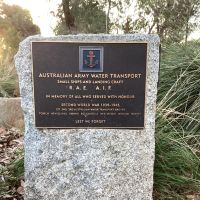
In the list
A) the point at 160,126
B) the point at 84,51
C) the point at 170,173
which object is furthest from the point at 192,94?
the point at 84,51

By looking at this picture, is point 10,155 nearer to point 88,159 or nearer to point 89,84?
point 88,159

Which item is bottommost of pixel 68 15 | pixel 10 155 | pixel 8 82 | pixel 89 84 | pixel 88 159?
pixel 10 155

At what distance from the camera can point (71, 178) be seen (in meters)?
3.83

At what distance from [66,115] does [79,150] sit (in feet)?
1.07

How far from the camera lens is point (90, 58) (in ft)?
11.8

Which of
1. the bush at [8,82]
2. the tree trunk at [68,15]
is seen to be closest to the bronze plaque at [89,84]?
the bush at [8,82]

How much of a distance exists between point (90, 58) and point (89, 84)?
0.71 feet

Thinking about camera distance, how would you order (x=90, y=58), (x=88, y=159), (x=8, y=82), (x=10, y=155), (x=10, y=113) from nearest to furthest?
(x=90, y=58) < (x=88, y=159) < (x=10, y=155) < (x=10, y=113) < (x=8, y=82)

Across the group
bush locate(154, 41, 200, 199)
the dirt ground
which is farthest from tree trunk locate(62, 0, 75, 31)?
bush locate(154, 41, 200, 199)

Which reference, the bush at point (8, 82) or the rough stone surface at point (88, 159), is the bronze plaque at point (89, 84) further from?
the bush at point (8, 82)

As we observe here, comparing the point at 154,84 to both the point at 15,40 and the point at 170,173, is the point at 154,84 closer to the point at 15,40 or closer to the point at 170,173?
the point at 170,173

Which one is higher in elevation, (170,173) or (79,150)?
(79,150)

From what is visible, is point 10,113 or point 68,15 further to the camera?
point 68,15

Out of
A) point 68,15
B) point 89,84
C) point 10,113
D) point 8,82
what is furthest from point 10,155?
point 68,15
